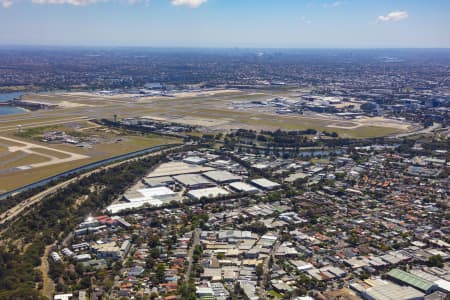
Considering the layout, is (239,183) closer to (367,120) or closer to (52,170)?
(52,170)

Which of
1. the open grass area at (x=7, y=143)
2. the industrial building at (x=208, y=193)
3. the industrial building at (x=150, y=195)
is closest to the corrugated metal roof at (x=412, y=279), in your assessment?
the industrial building at (x=208, y=193)

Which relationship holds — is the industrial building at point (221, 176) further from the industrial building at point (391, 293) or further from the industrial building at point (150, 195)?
the industrial building at point (391, 293)

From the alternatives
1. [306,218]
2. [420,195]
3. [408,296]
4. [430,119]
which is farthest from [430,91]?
[408,296]

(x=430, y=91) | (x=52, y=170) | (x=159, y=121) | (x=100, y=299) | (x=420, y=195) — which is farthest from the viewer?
(x=430, y=91)

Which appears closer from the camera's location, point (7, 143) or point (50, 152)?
point (50, 152)

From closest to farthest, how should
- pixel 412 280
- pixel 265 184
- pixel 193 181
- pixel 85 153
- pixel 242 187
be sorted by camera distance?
pixel 412 280
pixel 242 187
pixel 265 184
pixel 193 181
pixel 85 153

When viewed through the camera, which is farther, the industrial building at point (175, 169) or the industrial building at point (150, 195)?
the industrial building at point (175, 169)

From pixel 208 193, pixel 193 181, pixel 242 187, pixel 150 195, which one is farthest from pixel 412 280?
pixel 193 181

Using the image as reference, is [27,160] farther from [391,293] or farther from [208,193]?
[391,293]

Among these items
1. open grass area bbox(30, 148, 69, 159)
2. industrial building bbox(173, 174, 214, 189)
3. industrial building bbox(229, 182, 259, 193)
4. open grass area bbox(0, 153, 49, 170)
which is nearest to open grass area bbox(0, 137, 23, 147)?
open grass area bbox(30, 148, 69, 159)
